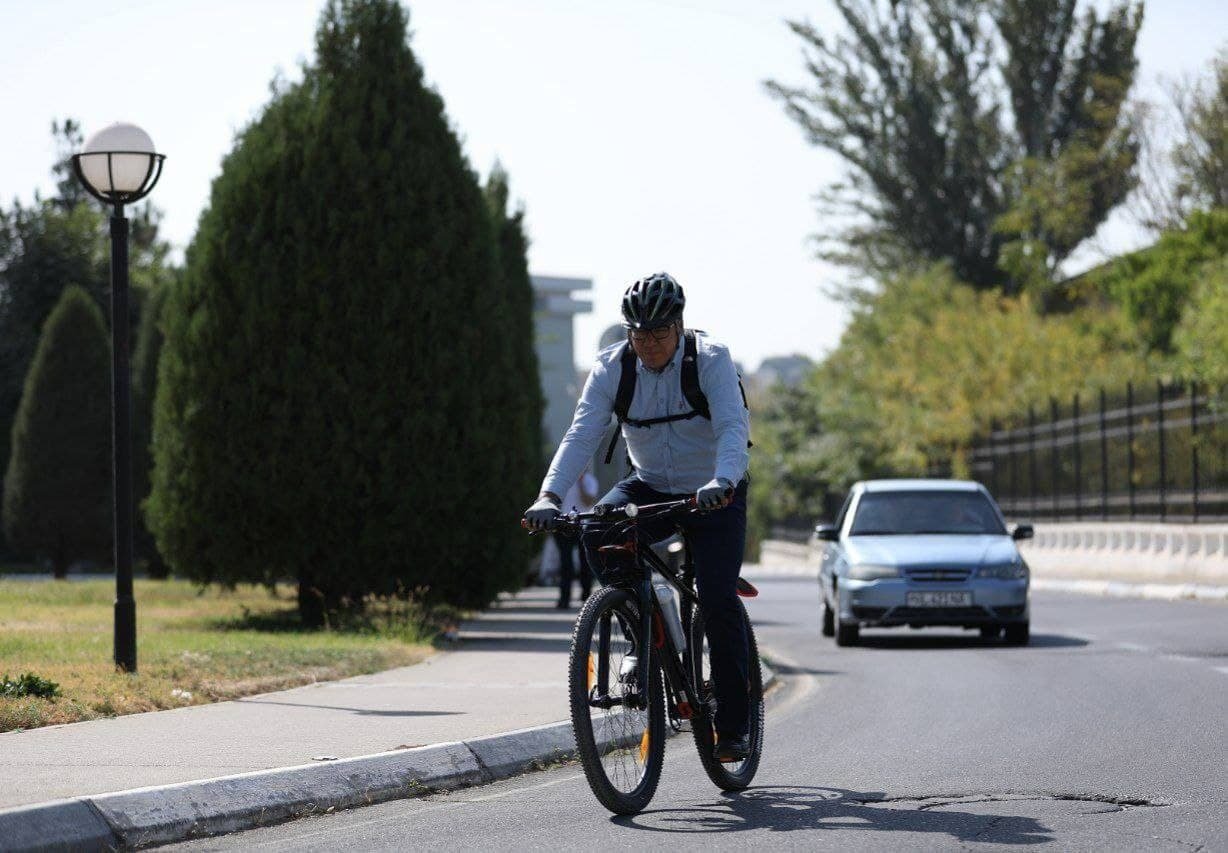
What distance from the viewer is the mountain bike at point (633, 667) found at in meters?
7.15

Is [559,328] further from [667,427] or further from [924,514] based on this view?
[667,427]

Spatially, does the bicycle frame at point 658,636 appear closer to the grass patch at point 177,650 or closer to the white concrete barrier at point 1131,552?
the grass patch at point 177,650

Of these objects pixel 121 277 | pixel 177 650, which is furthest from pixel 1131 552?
pixel 121 277

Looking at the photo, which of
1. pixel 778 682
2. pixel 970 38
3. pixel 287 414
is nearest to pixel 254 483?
pixel 287 414

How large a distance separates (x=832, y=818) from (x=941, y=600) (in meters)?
10.1

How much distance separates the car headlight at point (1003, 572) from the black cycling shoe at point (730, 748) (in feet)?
32.1

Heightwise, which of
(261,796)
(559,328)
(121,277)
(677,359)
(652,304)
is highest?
(559,328)

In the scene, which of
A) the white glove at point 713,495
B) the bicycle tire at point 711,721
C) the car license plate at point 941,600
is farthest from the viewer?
the car license plate at point 941,600

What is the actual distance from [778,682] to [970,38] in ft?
151

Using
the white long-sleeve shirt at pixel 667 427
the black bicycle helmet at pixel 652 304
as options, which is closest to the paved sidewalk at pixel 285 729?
the white long-sleeve shirt at pixel 667 427

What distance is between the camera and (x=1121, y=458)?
32062 mm

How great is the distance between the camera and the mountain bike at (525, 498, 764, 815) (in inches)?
282

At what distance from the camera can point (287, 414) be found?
17062 mm

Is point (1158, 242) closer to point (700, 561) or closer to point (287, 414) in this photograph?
point (287, 414)
